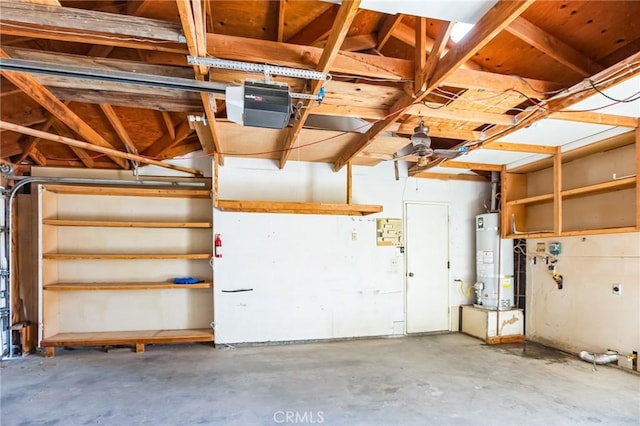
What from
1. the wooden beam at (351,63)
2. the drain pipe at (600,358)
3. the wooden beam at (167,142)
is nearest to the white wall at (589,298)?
the drain pipe at (600,358)

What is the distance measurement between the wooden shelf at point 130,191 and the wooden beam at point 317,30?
2422mm

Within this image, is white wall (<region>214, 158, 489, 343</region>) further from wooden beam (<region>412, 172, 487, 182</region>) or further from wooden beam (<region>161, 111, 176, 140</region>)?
wooden beam (<region>161, 111, 176, 140</region>)

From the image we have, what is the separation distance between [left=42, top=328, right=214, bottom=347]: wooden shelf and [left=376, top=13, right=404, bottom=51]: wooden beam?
12.6ft

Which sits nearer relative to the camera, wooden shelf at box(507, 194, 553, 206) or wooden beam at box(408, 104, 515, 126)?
wooden beam at box(408, 104, 515, 126)

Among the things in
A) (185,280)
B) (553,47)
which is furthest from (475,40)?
(185,280)

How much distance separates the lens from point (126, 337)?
4312 mm

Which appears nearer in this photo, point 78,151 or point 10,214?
point 10,214

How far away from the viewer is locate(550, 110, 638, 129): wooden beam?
10.3 ft

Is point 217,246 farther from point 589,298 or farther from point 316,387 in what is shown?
point 589,298

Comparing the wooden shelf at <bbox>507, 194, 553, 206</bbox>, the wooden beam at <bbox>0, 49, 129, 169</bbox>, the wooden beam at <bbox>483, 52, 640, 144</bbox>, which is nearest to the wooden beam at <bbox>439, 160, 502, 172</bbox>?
the wooden shelf at <bbox>507, 194, 553, 206</bbox>

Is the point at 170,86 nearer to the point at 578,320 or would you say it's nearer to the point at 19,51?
the point at 19,51

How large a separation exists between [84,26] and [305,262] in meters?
3.57

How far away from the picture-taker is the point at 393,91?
9.20 ft

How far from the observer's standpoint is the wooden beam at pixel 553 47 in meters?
2.48
